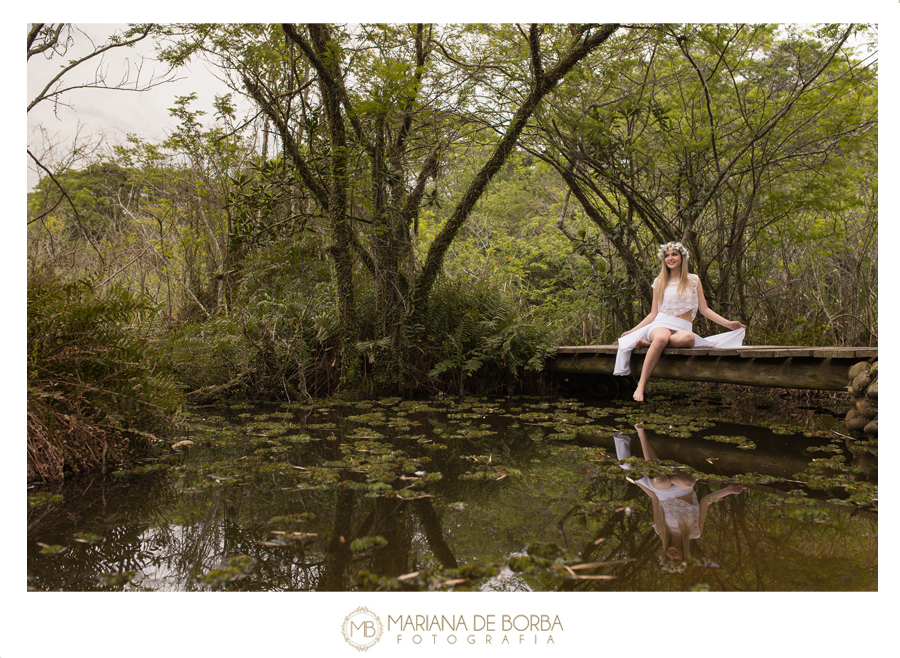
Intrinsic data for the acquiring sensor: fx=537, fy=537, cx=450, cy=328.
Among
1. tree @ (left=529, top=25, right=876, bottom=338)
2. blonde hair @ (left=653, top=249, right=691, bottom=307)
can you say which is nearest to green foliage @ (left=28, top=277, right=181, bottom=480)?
blonde hair @ (left=653, top=249, right=691, bottom=307)

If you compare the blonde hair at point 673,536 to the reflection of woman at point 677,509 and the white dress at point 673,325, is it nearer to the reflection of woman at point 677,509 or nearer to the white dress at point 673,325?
the reflection of woman at point 677,509

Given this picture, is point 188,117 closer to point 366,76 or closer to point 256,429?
point 366,76

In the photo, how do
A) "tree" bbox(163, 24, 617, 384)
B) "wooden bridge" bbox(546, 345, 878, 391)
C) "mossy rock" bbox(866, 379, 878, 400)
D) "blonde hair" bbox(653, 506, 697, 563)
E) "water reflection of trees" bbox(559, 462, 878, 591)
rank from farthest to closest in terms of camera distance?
1. "tree" bbox(163, 24, 617, 384)
2. "wooden bridge" bbox(546, 345, 878, 391)
3. "mossy rock" bbox(866, 379, 878, 400)
4. "blonde hair" bbox(653, 506, 697, 563)
5. "water reflection of trees" bbox(559, 462, 878, 591)

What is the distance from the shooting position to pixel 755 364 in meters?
4.85

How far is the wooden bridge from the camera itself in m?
4.32

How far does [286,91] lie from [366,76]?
1106mm

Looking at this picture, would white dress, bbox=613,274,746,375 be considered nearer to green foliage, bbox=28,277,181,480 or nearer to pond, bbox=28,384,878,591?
pond, bbox=28,384,878,591

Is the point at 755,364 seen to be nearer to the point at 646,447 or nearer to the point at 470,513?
the point at 646,447

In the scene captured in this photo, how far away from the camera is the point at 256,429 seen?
439 cm

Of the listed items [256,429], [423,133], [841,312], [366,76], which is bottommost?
[256,429]
